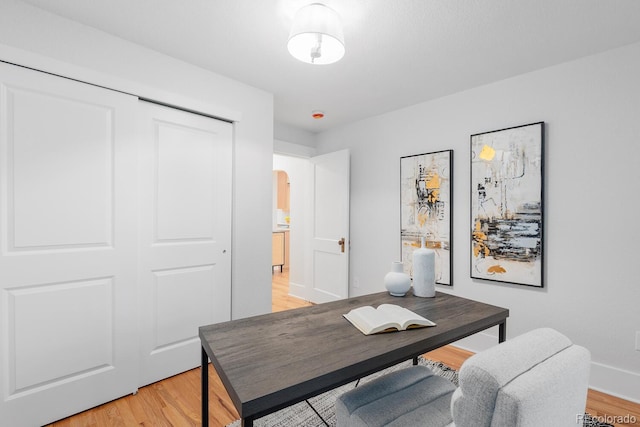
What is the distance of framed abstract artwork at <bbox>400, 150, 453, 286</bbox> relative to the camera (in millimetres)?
3037

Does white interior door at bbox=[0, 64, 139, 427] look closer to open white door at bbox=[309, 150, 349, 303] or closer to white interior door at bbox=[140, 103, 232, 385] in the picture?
white interior door at bbox=[140, 103, 232, 385]

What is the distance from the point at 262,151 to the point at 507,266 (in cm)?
237

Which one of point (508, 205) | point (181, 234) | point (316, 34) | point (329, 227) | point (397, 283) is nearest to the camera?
point (316, 34)

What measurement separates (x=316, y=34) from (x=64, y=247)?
193cm

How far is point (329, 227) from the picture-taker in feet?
13.6

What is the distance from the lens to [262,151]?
115 inches

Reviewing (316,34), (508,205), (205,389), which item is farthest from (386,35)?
(205,389)

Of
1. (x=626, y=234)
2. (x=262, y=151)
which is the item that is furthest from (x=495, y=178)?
(x=262, y=151)

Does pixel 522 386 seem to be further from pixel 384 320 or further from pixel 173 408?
pixel 173 408

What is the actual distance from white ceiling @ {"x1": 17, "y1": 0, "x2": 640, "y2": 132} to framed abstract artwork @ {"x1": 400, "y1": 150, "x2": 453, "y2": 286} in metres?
0.75

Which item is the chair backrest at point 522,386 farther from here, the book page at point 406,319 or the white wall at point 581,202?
the white wall at point 581,202

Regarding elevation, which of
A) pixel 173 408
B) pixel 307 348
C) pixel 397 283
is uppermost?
pixel 397 283

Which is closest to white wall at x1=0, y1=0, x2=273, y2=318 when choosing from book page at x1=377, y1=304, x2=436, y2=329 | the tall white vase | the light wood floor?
the light wood floor

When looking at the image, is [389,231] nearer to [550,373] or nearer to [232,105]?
[232,105]
